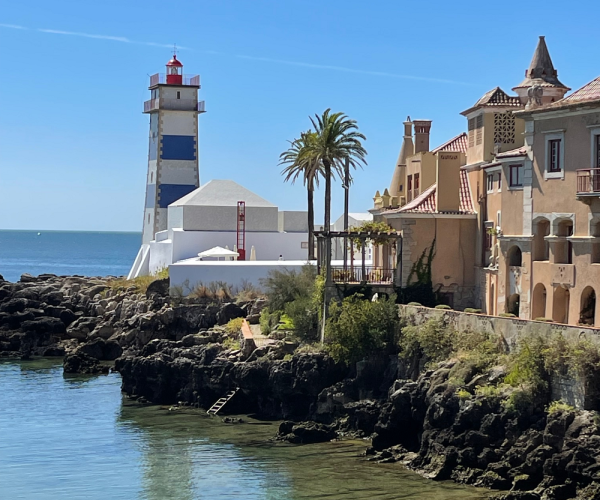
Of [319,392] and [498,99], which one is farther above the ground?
[498,99]

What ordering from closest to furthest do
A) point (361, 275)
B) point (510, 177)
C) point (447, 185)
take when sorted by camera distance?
point (510, 177), point (361, 275), point (447, 185)

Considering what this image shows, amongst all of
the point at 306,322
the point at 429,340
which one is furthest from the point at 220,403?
the point at 429,340

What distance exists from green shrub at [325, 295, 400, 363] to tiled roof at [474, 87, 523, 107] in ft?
30.6

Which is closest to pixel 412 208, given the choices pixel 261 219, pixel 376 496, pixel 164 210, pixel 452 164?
pixel 452 164

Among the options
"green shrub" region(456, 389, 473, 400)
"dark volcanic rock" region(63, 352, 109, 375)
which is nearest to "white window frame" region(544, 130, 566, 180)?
"green shrub" region(456, 389, 473, 400)

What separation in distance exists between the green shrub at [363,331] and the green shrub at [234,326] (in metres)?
8.38

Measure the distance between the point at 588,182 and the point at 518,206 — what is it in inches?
175

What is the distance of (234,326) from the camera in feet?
156

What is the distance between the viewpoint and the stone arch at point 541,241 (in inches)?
1468

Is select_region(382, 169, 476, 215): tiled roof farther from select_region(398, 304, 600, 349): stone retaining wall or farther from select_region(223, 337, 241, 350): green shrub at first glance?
select_region(223, 337, 241, 350): green shrub

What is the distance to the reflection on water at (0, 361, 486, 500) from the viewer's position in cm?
3030

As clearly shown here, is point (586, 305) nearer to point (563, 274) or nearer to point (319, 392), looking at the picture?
point (563, 274)

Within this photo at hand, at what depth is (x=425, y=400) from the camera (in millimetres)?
32469

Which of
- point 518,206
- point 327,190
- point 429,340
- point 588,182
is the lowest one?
point 429,340
